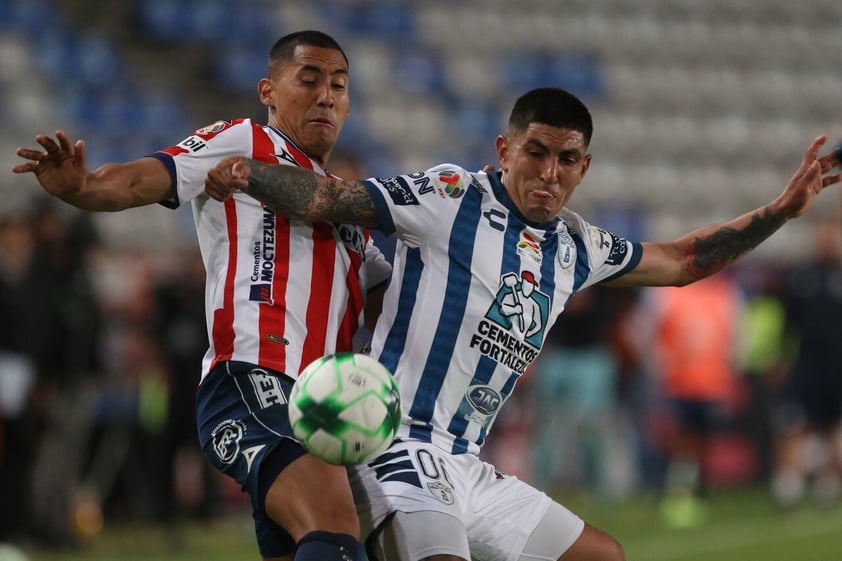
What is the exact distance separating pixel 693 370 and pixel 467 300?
24.9 feet

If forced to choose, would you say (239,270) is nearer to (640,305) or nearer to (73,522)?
(73,522)

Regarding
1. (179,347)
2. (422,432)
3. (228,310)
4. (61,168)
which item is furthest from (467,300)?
(179,347)

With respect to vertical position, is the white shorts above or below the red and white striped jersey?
below

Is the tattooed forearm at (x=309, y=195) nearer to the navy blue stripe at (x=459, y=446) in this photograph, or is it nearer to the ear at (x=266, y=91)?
the ear at (x=266, y=91)

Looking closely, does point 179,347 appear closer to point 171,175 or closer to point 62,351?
point 62,351

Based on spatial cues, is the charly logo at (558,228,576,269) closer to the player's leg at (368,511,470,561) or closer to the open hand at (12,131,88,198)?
the player's leg at (368,511,470,561)

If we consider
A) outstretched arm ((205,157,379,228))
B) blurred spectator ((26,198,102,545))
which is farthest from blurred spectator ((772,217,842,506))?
outstretched arm ((205,157,379,228))

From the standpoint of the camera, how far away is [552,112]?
459 cm

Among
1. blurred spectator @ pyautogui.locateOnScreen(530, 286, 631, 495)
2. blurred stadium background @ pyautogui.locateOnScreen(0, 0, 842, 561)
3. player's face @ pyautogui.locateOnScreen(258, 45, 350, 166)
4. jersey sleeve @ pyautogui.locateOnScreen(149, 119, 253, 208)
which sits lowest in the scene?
blurred spectator @ pyautogui.locateOnScreen(530, 286, 631, 495)

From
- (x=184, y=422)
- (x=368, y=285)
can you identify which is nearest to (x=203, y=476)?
(x=184, y=422)

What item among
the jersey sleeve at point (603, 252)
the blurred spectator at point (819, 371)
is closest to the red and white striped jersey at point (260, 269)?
the jersey sleeve at point (603, 252)

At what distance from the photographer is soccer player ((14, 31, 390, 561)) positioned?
395cm

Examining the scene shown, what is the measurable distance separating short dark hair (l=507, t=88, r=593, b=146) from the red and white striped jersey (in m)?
0.80

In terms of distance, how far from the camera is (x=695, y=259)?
5133 millimetres
